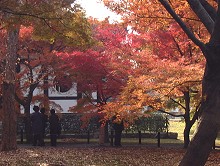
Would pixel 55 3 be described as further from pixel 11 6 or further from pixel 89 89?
pixel 89 89

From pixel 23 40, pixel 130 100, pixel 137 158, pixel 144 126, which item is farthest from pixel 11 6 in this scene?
pixel 144 126

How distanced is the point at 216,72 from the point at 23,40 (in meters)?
12.4

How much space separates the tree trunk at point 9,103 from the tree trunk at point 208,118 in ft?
29.0

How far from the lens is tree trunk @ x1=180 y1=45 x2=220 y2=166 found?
6.93 metres

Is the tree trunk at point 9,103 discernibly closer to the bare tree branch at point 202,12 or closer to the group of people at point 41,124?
the group of people at point 41,124

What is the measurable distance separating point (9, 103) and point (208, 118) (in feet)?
30.8

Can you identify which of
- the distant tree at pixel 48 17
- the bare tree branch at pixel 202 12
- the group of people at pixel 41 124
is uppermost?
the distant tree at pixel 48 17

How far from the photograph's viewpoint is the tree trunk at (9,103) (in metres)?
14.3

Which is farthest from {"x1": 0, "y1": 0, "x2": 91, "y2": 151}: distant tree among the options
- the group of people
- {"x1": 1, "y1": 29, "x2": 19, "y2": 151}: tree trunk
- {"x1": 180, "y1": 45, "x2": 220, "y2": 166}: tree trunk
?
the group of people

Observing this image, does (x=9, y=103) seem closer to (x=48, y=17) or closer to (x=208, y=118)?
(x=48, y=17)

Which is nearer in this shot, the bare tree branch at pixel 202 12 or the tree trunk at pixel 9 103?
the bare tree branch at pixel 202 12

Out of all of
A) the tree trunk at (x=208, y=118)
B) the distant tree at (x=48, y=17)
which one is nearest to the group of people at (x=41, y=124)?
the distant tree at (x=48, y=17)

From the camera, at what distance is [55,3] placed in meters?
9.72

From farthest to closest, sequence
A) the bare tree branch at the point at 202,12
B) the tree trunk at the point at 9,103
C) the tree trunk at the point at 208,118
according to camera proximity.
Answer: the tree trunk at the point at 9,103 → the bare tree branch at the point at 202,12 → the tree trunk at the point at 208,118
